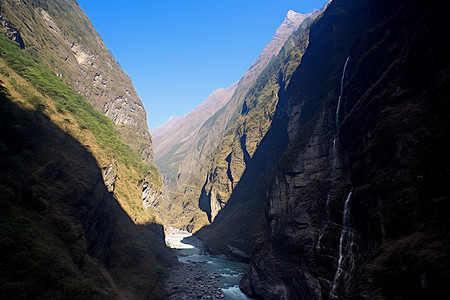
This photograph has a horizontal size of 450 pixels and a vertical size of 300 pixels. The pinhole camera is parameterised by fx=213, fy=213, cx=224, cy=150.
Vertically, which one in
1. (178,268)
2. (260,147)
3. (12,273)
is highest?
Result: (260,147)

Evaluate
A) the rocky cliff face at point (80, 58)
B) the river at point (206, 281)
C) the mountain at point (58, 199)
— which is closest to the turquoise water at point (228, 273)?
the river at point (206, 281)

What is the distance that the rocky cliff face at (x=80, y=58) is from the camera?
60469 millimetres

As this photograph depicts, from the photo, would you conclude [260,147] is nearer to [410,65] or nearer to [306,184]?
[306,184]

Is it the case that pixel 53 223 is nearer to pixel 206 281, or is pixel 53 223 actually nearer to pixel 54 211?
pixel 54 211

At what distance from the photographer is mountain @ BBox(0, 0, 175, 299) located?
16.8 m

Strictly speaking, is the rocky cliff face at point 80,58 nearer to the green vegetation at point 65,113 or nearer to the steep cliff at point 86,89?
the steep cliff at point 86,89

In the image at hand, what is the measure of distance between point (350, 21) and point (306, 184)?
46763 millimetres

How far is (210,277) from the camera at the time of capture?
44.4 m

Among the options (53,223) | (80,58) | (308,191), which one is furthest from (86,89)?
(308,191)

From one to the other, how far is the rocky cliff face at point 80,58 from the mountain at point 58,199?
0.91 metres

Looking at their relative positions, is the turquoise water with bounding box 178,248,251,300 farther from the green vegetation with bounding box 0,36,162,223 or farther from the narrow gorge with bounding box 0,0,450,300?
the green vegetation with bounding box 0,36,162,223

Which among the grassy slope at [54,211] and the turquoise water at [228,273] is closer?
the grassy slope at [54,211]

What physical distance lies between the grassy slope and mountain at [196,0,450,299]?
22323 mm

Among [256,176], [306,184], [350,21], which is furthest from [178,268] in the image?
[350,21]
